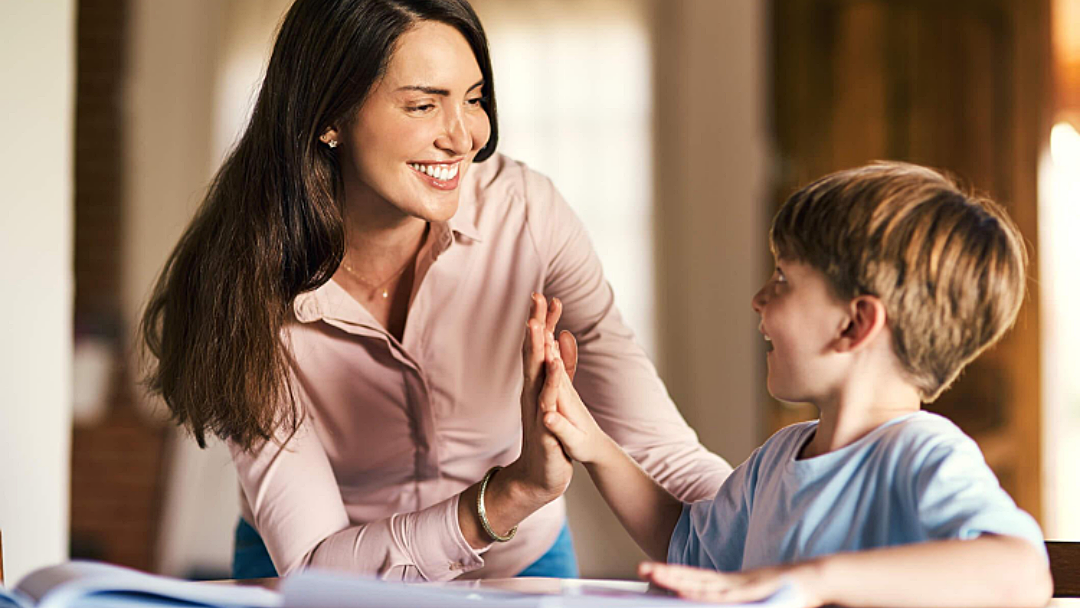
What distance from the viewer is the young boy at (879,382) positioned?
0.54 meters

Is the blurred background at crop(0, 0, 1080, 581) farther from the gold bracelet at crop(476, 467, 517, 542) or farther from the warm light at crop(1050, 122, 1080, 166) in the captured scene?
the gold bracelet at crop(476, 467, 517, 542)

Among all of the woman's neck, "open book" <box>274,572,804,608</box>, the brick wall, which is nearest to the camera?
"open book" <box>274,572,804,608</box>

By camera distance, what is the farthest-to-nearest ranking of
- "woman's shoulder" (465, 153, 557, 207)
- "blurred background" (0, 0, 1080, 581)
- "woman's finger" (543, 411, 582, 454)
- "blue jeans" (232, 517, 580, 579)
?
"blurred background" (0, 0, 1080, 581), "blue jeans" (232, 517, 580, 579), "woman's shoulder" (465, 153, 557, 207), "woman's finger" (543, 411, 582, 454)

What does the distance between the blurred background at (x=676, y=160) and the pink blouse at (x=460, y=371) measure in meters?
1.65

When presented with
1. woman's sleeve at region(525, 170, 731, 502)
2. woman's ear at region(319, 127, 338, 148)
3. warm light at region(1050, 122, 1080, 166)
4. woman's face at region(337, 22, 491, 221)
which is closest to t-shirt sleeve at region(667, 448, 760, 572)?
woman's sleeve at region(525, 170, 731, 502)

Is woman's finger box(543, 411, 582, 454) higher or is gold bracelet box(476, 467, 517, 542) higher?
woman's finger box(543, 411, 582, 454)

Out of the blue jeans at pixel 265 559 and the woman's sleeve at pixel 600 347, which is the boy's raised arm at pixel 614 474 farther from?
the blue jeans at pixel 265 559

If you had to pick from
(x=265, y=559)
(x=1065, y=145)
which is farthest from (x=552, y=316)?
Result: (x=1065, y=145)

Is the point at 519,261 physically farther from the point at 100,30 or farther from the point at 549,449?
the point at 100,30

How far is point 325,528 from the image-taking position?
94 centimetres

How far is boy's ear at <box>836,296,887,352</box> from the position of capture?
0.62 m

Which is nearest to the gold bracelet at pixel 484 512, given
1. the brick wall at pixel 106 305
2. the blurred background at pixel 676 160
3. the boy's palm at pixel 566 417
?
the boy's palm at pixel 566 417

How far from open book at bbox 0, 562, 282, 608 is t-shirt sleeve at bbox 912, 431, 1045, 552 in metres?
0.37

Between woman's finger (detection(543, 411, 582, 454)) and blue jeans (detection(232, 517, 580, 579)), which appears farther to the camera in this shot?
blue jeans (detection(232, 517, 580, 579))
